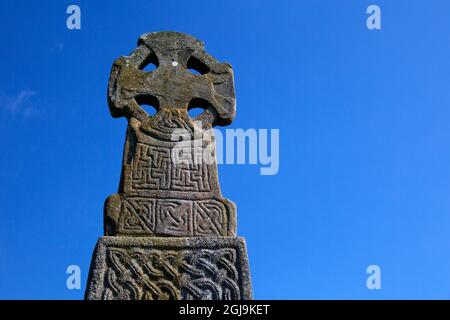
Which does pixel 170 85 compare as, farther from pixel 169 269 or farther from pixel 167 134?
pixel 169 269

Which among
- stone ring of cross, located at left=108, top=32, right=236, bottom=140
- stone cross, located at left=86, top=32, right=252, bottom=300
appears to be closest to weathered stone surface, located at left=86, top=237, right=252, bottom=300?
stone cross, located at left=86, top=32, right=252, bottom=300

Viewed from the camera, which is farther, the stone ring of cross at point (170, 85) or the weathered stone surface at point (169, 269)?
the stone ring of cross at point (170, 85)

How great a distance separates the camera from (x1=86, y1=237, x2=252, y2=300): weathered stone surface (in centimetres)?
493

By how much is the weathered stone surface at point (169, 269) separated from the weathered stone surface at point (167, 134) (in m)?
0.14

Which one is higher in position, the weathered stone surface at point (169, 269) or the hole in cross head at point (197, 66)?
the hole in cross head at point (197, 66)

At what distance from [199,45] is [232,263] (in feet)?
7.29

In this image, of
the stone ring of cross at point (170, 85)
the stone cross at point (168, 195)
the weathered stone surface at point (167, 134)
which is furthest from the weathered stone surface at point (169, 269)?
the stone ring of cross at point (170, 85)

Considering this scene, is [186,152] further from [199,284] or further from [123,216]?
[199,284]

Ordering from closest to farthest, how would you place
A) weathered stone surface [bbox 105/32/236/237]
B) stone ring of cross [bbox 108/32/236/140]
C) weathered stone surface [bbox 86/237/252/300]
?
weathered stone surface [bbox 86/237/252/300]
weathered stone surface [bbox 105/32/236/237]
stone ring of cross [bbox 108/32/236/140]

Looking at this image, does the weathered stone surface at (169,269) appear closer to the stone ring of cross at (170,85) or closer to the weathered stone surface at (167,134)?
the weathered stone surface at (167,134)

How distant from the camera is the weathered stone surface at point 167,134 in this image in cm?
523

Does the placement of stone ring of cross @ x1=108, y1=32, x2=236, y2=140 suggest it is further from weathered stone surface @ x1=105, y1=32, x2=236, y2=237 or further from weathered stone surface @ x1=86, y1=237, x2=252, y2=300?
weathered stone surface @ x1=86, y1=237, x2=252, y2=300

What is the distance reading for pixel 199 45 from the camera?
6.11 m

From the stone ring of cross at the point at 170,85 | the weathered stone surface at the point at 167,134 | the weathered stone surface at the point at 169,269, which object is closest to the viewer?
the weathered stone surface at the point at 169,269
